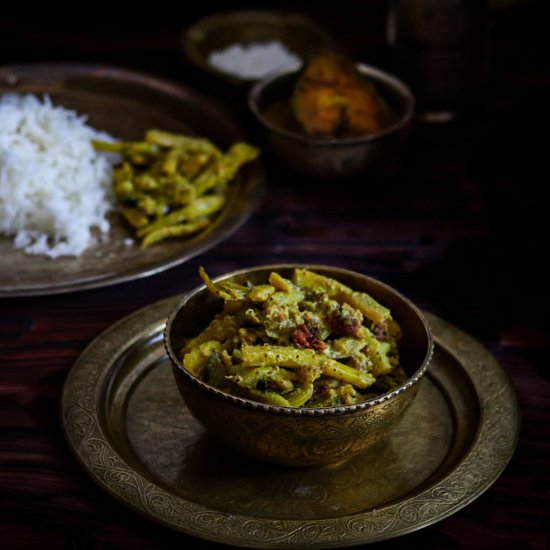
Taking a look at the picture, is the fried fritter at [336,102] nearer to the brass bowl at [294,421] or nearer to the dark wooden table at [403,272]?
the dark wooden table at [403,272]

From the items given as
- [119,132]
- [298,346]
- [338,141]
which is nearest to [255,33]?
[119,132]

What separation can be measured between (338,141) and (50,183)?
0.59 m

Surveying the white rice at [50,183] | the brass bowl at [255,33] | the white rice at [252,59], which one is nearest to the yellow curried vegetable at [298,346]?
the white rice at [50,183]

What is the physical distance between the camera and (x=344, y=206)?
174cm

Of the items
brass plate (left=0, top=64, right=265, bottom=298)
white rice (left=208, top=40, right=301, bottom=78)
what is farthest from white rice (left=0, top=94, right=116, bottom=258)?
white rice (left=208, top=40, right=301, bottom=78)

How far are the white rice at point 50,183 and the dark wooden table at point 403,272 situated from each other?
0.22m

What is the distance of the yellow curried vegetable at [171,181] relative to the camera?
5.38 ft

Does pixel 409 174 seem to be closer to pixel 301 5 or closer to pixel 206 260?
pixel 206 260

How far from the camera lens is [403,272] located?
1514 mm

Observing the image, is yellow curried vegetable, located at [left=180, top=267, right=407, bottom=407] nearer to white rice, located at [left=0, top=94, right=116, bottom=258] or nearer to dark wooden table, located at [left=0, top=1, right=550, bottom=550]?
dark wooden table, located at [left=0, top=1, right=550, bottom=550]

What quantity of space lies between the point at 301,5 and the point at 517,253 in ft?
5.75

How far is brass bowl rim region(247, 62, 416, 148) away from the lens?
66.9 inches

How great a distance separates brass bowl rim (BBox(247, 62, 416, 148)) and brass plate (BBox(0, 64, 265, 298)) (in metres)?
0.10

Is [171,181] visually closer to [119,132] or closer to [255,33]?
[119,132]
